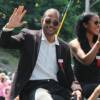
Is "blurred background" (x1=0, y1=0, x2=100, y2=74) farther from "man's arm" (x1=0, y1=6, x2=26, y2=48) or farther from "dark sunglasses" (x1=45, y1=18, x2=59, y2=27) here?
"man's arm" (x1=0, y1=6, x2=26, y2=48)

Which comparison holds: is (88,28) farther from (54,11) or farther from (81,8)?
(81,8)

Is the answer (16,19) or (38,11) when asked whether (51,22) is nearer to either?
(16,19)

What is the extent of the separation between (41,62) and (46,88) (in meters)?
0.27

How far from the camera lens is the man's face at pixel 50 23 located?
19.8 ft

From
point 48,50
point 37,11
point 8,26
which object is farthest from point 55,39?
point 37,11

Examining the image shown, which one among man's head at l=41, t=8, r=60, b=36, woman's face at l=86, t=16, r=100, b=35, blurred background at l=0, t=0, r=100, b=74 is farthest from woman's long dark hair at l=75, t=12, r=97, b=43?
blurred background at l=0, t=0, r=100, b=74

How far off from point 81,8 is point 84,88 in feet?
112

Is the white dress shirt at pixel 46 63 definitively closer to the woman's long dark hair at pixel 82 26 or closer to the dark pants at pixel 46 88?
the dark pants at pixel 46 88

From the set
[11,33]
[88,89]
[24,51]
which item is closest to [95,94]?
[88,89]

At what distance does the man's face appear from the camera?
19.8 ft

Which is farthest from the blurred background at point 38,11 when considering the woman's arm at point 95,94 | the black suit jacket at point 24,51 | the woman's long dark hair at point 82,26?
the woman's arm at point 95,94

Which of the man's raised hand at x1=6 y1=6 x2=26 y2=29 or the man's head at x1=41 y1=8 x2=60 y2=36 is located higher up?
the man's raised hand at x1=6 y1=6 x2=26 y2=29

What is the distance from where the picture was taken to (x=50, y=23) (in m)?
6.04

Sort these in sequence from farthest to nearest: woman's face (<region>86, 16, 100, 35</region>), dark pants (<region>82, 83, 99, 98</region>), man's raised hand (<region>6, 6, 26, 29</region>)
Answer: woman's face (<region>86, 16, 100, 35</region>)
dark pants (<region>82, 83, 99, 98</region>)
man's raised hand (<region>6, 6, 26, 29</region>)
